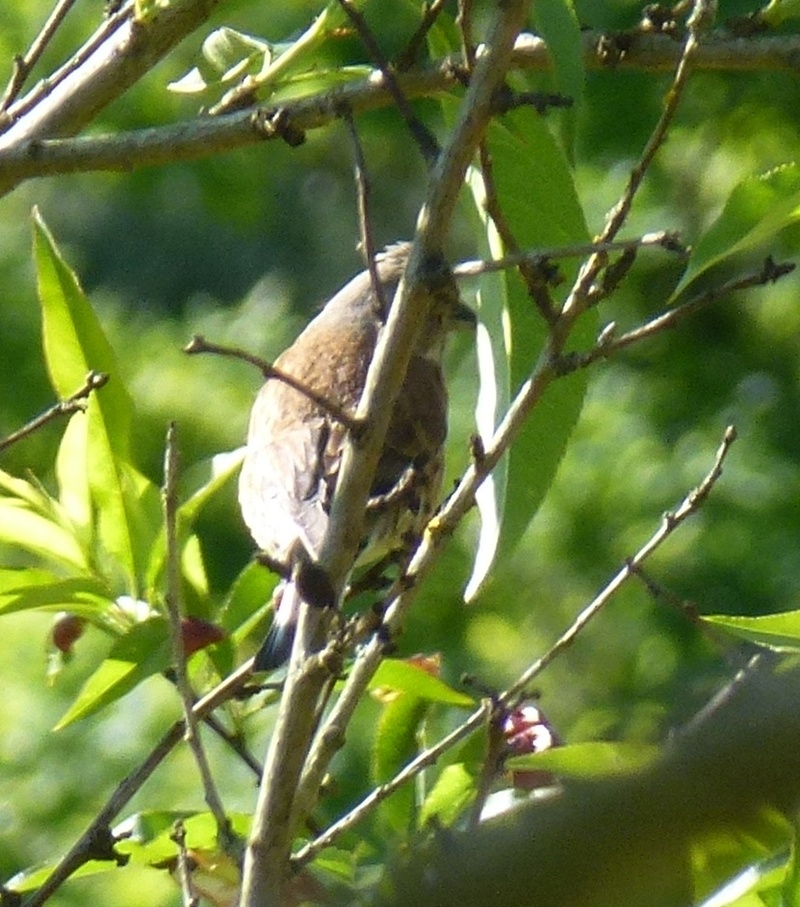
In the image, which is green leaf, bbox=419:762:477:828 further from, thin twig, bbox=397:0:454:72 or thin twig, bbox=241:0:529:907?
thin twig, bbox=397:0:454:72

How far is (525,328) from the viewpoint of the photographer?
2109mm

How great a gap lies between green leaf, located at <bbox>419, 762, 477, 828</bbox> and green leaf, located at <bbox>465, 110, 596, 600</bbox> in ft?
1.28

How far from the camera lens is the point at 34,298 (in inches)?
264

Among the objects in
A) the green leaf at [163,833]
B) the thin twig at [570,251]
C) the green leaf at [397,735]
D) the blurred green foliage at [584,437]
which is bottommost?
the blurred green foliage at [584,437]

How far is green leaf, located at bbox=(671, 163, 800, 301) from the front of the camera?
6.53 ft

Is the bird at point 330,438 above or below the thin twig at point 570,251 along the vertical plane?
A: below

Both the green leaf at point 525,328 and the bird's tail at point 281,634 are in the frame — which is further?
the bird's tail at point 281,634

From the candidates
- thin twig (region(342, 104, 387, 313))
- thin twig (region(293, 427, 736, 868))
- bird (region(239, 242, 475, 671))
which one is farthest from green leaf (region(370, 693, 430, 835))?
thin twig (region(342, 104, 387, 313))

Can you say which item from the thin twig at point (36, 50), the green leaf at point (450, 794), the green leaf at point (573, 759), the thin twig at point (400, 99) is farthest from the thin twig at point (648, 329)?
the thin twig at point (36, 50)

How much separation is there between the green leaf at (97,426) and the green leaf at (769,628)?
3.11 feet

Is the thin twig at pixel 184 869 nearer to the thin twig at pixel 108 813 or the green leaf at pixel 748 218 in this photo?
the thin twig at pixel 108 813

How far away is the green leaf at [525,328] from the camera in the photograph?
81.0 inches

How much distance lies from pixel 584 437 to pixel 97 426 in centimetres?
338

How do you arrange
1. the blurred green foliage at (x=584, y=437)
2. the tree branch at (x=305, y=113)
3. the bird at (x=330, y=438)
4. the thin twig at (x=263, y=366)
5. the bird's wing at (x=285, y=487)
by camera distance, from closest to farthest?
the thin twig at (x=263, y=366) → the tree branch at (x=305, y=113) → the bird at (x=330, y=438) → the bird's wing at (x=285, y=487) → the blurred green foliage at (x=584, y=437)
